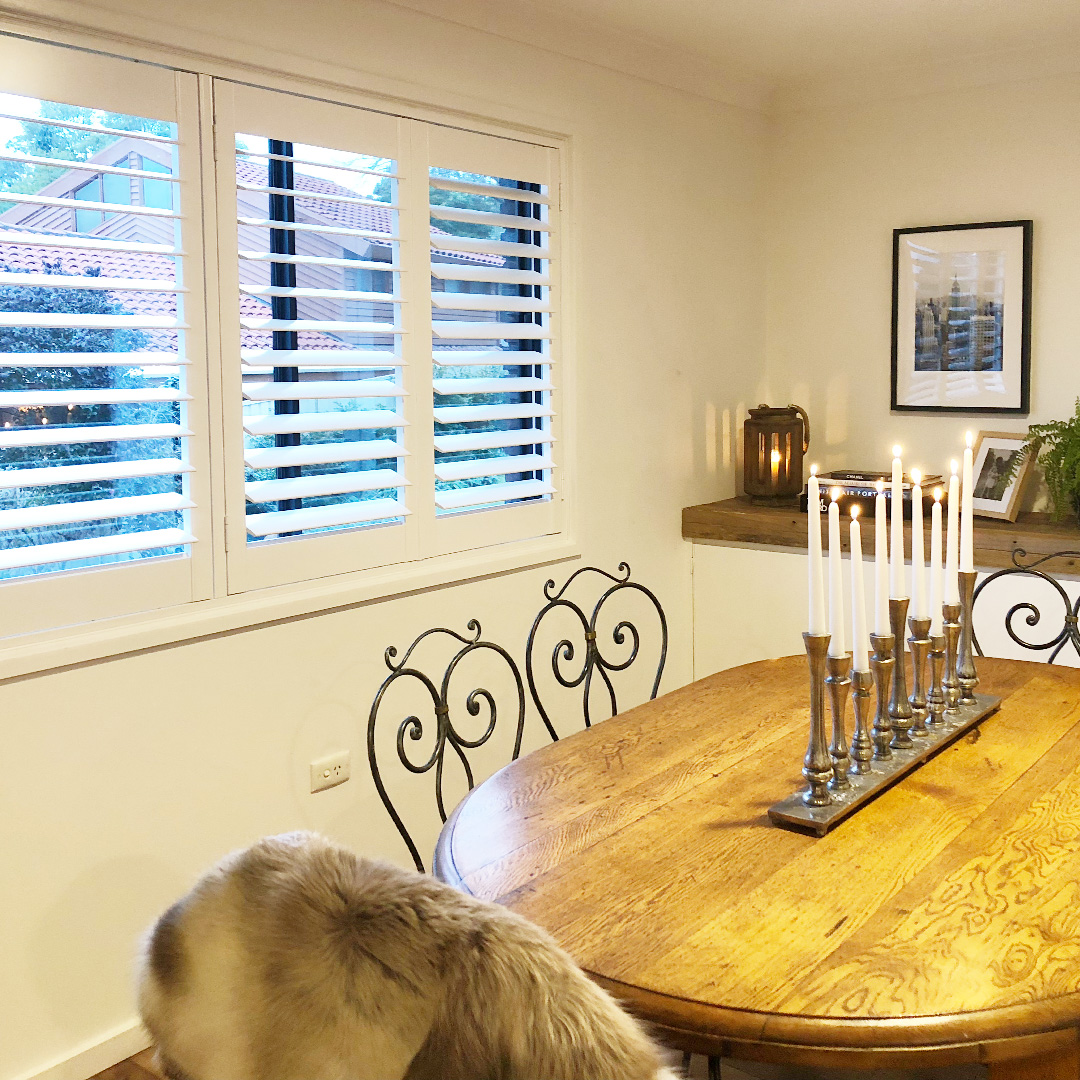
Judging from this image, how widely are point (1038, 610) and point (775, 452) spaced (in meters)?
1.28

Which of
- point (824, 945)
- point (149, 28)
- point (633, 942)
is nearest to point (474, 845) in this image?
point (633, 942)

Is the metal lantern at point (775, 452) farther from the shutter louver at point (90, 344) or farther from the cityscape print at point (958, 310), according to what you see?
the shutter louver at point (90, 344)

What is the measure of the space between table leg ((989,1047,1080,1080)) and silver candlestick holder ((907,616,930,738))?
0.67 m

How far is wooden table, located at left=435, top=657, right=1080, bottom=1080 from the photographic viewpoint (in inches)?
43.4

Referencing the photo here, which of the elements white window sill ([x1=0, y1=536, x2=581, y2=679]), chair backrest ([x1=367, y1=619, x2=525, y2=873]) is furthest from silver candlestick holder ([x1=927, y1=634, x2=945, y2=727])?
white window sill ([x1=0, y1=536, x2=581, y2=679])

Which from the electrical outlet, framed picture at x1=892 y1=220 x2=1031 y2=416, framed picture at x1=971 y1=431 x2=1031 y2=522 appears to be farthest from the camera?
framed picture at x1=892 y1=220 x2=1031 y2=416

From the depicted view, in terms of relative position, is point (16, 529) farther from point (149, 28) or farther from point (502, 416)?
point (502, 416)

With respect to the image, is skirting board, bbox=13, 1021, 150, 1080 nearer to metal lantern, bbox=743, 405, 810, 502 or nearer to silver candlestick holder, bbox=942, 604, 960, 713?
silver candlestick holder, bbox=942, 604, 960, 713

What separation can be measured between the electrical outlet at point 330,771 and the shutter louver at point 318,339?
1.82ft

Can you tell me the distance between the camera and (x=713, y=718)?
2.03m

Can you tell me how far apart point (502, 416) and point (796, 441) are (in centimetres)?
126

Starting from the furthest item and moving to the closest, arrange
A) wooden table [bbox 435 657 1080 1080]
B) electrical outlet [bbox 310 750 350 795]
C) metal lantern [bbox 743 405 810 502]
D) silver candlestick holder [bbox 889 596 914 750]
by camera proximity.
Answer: metal lantern [bbox 743 405 810 502], electrical outlet [bbox 310 750 350 795], silver candlestick holder [bbox 889 596 914 750], wooden table [bbox 435 657 1080 1080]

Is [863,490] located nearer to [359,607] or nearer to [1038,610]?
[1038,610]

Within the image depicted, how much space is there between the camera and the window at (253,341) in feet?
7.20
